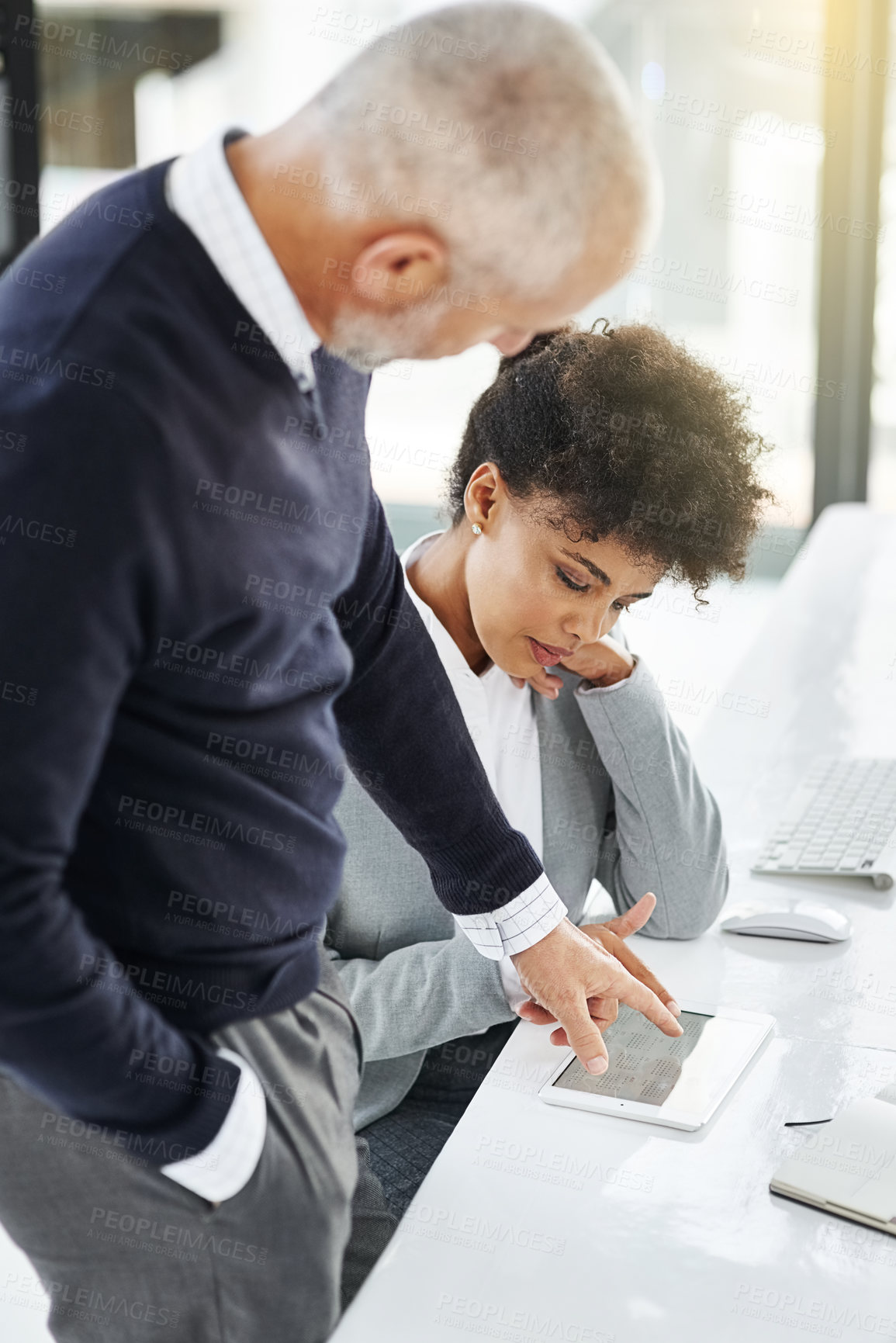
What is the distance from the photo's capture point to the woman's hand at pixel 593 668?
153cm

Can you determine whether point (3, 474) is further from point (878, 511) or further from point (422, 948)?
point (878, 511)

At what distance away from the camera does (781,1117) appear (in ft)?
3.46

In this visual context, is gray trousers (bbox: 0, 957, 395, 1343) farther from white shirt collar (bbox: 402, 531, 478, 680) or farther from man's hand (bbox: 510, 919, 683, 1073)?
white shirt collar (bbox: 402, 531, 478, 680)

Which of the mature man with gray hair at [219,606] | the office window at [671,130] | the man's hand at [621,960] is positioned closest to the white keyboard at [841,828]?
the man's hand at [621,960]

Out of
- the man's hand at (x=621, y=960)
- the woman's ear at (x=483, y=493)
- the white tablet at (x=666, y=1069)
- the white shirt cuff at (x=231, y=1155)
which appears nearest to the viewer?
the white shirt cuff at (x=231, y=1155)

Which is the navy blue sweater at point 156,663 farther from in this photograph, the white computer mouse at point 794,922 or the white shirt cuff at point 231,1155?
the white computer mouse at point 794,922

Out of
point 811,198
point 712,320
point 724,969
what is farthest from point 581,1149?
point 712,320

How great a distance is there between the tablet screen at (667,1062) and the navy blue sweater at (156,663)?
343mm

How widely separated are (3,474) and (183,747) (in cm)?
20

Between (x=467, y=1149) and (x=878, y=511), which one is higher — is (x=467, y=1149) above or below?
above

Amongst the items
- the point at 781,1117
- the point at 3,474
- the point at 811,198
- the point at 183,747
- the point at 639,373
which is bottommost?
the point at 811,198

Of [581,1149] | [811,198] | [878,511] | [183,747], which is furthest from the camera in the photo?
[811,198]

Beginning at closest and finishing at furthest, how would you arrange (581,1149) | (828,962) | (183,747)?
(183,747) → (581,1149) → (828,962)

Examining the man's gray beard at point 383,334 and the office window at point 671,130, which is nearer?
the man's gray beard at point 383,334
